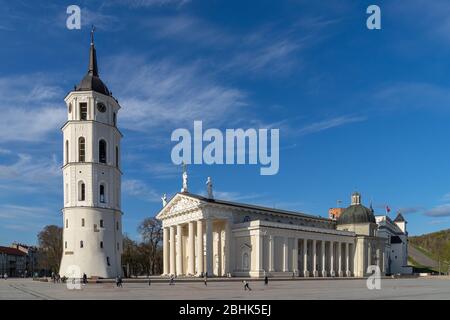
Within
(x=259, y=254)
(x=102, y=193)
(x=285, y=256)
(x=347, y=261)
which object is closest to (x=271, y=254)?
(x=259, y=254)

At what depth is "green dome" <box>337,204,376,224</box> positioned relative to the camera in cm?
10194

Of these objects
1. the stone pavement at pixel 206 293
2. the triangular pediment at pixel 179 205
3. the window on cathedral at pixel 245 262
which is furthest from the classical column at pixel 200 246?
the stone pavement at pixel 206 293

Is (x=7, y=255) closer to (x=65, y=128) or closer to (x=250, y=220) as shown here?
(x=250, y=220)

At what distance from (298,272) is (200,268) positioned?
16535mm

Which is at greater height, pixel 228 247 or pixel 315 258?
pixel 228 247

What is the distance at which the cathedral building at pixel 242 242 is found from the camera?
73.2 meters

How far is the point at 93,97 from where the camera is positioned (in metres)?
56.1

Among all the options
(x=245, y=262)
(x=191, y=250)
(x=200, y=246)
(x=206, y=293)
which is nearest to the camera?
(x=206, y=293)

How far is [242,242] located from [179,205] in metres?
11.5

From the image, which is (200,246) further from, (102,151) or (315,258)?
(102,151)

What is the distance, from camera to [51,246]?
89000mm

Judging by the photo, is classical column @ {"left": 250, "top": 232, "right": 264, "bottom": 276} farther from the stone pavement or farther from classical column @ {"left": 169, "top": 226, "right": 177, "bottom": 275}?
the stone pavement

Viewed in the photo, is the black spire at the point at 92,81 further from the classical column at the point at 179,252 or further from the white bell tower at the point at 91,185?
the classical column at the point at 179,252
